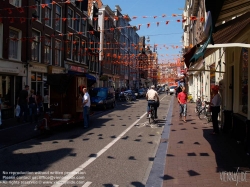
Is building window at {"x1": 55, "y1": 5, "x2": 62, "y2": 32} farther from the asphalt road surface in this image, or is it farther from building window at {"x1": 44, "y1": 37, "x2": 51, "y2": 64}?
the asphalt road surface

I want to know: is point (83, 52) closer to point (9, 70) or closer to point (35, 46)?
point (35, 46)

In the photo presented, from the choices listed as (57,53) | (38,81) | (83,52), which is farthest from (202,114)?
(83,52)

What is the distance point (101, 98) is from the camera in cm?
2173

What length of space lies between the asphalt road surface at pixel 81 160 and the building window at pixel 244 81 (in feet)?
9.74

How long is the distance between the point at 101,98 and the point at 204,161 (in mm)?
15944

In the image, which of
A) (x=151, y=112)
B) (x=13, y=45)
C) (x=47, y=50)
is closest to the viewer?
(x=151, y=112)

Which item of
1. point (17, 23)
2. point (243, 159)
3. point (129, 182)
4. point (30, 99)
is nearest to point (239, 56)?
point (243, 159)

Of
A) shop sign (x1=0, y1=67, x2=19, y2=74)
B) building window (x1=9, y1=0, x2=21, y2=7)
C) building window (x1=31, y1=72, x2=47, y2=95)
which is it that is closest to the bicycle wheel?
shop sign (x1=0, y1=67, x2=19, y2=74)

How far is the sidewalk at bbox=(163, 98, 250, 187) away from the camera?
500cm

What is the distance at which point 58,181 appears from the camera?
16.7 ft

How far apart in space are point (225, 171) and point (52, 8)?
20385 mm

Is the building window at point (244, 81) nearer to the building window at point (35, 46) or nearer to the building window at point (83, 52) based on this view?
the building window at point (35, 46)

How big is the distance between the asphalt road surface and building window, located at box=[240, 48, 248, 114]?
2.97 m

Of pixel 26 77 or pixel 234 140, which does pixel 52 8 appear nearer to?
pixel 26 77
